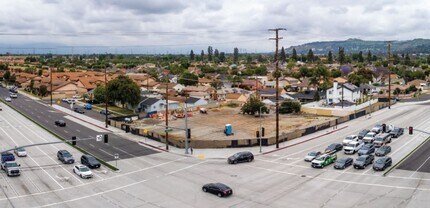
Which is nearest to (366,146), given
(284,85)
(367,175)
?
(367,175)

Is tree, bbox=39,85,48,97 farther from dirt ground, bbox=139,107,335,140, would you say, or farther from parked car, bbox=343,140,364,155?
parked car, bbox=343,140,364,155

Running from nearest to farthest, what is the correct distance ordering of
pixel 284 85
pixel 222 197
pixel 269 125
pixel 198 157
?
pixel 222 197 < pixel 198 157 < pixel 269 125 < pixel 284 85

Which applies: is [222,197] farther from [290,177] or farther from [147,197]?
[290,177]

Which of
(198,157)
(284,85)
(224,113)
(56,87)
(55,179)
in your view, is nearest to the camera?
(55,179)

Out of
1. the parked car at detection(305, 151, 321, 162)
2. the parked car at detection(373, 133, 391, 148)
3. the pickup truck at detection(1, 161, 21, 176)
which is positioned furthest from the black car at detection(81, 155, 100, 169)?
A: the parked car at detection(373, 133, 391, 148)

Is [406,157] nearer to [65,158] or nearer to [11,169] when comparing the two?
[65,158]

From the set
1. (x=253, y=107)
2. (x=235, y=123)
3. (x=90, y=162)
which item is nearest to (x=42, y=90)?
(x=253, y=107)

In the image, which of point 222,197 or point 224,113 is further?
point 224,113
